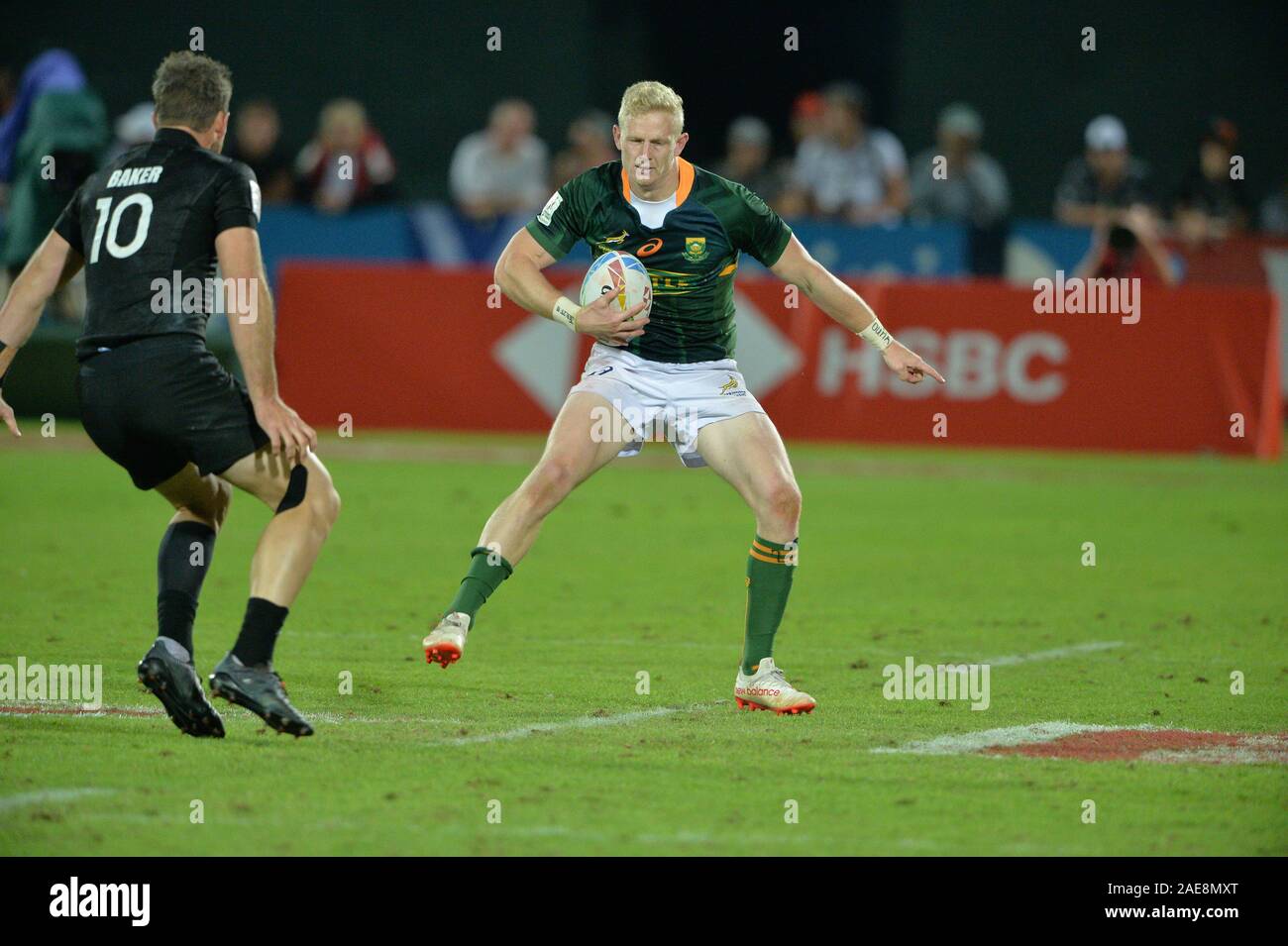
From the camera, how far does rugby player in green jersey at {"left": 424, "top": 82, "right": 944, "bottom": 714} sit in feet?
25.6

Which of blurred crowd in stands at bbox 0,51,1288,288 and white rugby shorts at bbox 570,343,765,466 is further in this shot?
blurred crowd in stands at bbox 0,51,1288,288

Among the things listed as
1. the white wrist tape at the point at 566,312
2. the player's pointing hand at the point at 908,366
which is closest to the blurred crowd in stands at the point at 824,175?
the player's pointing hand at the point at 908,366

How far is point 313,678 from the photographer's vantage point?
8312mm

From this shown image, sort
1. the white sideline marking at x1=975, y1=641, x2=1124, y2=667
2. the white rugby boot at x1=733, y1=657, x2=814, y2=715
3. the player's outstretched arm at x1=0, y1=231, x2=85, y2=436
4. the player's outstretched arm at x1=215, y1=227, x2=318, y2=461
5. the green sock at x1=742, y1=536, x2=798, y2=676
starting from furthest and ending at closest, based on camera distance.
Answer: the white sideline marking at x1=975, y1=641, x2=1124, y2=667
the green sock at x1=742, y1=536, x2=798, y2=676
the white rugby boot at x1=733, y1=657, x2=814, y2=715
the player's outstretched arm at x1=0, y1=231, x2=85, y2=436
the player's outstretched arm at x1=215, y1=227, x2=318, y2=461

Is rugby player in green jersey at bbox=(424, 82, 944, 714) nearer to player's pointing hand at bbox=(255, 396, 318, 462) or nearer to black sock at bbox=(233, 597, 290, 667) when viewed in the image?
black sock at bbox=(233, 597, 290, 667)

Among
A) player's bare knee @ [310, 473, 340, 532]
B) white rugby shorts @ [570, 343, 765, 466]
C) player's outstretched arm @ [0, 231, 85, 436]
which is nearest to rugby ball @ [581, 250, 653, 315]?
white rugby shorts @ [570, 343, 765, 466]

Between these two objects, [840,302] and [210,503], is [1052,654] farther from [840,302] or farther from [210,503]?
[210,503]

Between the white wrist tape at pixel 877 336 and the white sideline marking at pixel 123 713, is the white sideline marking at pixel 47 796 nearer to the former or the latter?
the white sideline marking at pixel 123 713

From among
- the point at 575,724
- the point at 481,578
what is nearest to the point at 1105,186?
the point at 481,578

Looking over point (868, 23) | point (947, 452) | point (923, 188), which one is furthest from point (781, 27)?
point (947, 452)

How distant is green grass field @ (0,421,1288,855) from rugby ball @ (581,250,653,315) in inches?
62.1

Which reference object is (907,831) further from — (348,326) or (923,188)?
(923,188)
